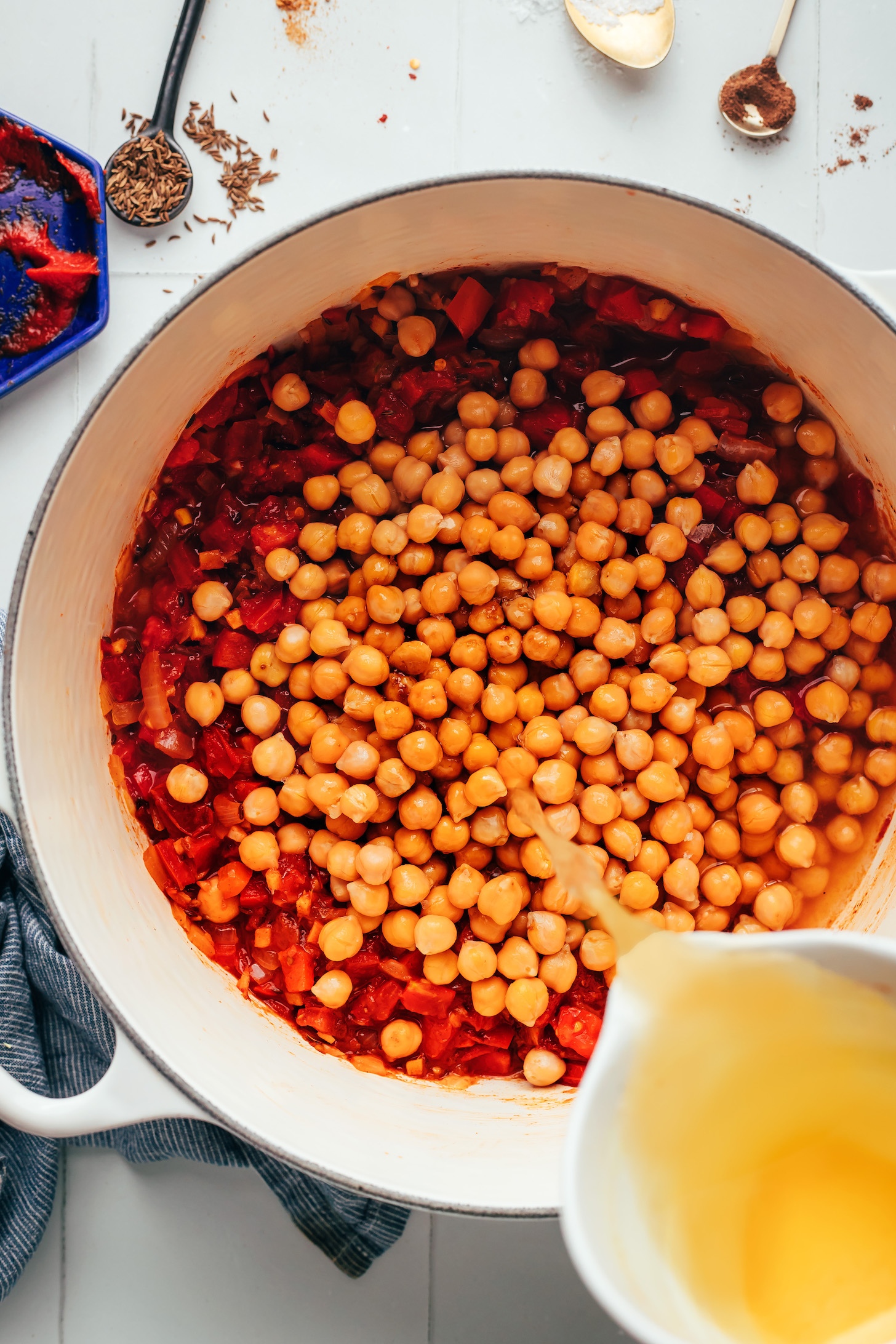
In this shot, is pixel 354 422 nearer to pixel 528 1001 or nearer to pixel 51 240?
pixel 51 240

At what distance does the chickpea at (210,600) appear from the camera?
6.23 ft

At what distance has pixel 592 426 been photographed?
1925 millimetres

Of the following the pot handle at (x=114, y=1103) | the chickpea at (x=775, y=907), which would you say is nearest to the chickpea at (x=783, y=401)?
the chickpea at (x=775, y=907)

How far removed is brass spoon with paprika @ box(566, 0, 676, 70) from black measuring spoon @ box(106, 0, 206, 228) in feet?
2.68

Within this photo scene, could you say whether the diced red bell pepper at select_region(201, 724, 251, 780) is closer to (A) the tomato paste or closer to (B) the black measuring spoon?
(A) the tomato paste

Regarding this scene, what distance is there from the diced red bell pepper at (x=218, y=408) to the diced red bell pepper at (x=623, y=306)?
28.0 inches

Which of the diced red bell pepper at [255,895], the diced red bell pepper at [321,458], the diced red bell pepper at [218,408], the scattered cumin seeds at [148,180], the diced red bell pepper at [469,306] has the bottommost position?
the diced red bell pepper at [255,895]

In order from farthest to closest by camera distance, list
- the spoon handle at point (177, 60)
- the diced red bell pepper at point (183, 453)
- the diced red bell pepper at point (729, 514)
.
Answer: the spoon handle at point (177, 60) < the diced red bell pepper at point (729, 514) < the diced red bell pepper at point (183, 453)

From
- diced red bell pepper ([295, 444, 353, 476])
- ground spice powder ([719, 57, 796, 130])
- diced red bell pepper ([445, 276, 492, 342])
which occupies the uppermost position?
ground spice powder ([719, 57, 796, 130])

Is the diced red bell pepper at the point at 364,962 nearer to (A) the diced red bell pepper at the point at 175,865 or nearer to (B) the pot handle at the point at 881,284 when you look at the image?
(A) the diced red bell pepper at the point at 175,865

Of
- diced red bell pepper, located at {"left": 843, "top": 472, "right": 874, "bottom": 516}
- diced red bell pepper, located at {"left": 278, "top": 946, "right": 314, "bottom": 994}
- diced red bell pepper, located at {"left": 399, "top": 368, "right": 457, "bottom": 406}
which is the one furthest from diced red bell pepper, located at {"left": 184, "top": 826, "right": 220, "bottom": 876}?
diced red bell pepper, located at {"left": 843, "top": 472, "right": 874, "bottom": 516}

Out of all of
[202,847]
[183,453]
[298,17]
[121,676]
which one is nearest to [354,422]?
[183,453]

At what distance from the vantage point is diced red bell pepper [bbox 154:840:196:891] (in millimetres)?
1854

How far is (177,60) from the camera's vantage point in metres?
2.08
